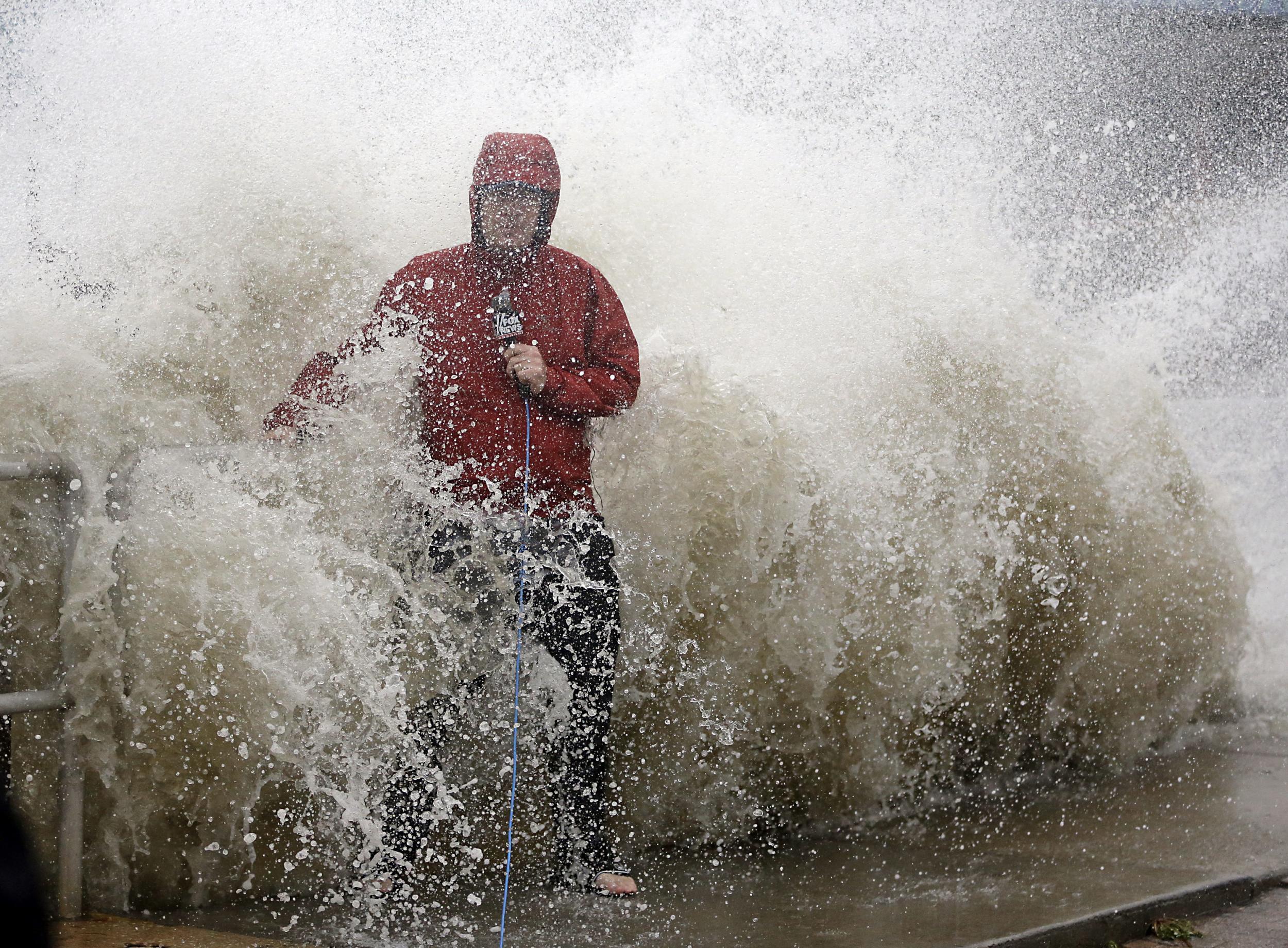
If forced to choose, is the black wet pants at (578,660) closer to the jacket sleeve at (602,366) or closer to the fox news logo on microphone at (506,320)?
the jacket sleeve at (602,366)

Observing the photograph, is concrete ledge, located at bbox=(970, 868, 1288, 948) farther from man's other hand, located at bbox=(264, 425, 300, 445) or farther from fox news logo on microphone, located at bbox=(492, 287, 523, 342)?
man's other hand, located at bbox=(264, 425, 300, 445)

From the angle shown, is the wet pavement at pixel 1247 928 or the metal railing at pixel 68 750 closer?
the metal railing at pixel 68 750

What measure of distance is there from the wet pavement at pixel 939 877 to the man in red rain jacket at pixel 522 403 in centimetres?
25

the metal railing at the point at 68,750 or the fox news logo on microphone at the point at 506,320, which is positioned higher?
the fox news logo on microphone at the point at 506,320

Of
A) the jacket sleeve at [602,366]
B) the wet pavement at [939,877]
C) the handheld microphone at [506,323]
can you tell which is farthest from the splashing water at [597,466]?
the jacket sleeve at [602,366]

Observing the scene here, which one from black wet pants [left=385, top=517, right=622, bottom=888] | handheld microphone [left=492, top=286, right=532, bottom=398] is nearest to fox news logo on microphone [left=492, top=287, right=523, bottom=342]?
handheld microphone [left=492, top=286, right=532, bottom=398]

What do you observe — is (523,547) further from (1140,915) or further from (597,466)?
(1140,915)

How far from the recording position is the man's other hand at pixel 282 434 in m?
3.12

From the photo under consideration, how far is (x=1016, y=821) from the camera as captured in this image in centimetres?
393

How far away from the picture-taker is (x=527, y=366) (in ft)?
10.2

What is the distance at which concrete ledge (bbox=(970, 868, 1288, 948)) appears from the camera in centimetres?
287

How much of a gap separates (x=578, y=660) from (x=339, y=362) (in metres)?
1.02

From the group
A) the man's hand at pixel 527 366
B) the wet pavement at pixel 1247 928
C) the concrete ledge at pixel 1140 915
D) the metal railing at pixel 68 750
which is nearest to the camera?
the metal railing at pixel 68 750

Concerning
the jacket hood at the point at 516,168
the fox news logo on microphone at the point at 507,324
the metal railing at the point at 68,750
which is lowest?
the metal railing at the point at 68,750
